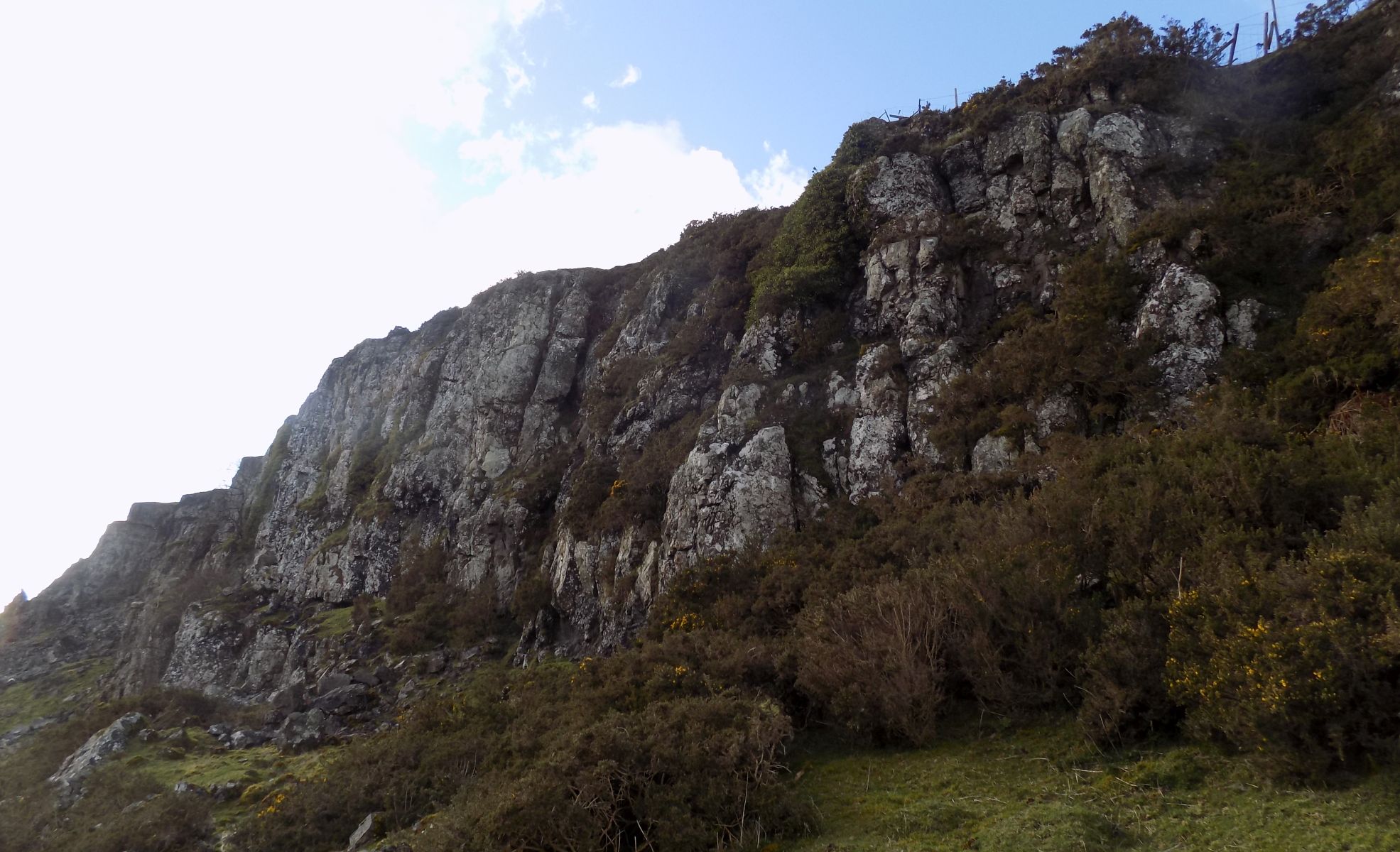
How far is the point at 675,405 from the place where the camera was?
30.8 metres

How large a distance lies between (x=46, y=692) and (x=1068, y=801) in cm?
6101

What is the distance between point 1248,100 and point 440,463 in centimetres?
4146

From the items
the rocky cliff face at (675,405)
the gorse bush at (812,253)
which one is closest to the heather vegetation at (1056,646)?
the rocky cliff face at (675,405)

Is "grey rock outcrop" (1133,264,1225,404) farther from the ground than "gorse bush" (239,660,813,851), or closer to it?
farther from the ground

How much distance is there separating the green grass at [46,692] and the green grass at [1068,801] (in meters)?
49.7

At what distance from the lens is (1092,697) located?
1009 cm

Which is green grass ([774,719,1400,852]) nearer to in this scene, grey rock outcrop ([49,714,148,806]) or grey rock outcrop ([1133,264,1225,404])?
grey rock outcrop ([1133,264,1225,404])

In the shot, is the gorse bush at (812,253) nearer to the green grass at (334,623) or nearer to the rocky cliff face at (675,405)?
→ the rocky cliff face at (675,405)

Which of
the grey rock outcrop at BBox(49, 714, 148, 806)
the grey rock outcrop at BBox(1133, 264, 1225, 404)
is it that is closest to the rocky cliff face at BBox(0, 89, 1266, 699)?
the grey rock outcrop at BBox(1133, 264, 1225, 404)

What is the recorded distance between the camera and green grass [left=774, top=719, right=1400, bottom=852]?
7219mm

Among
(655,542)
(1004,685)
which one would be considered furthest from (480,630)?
(1004,685)

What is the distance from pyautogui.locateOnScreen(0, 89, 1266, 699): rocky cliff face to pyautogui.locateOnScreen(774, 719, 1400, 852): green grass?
32.7 feet

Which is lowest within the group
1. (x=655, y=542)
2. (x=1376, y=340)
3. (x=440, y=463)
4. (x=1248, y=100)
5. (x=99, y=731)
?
(x=99, y=731)

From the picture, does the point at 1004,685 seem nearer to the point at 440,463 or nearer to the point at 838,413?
the point at 838,413
